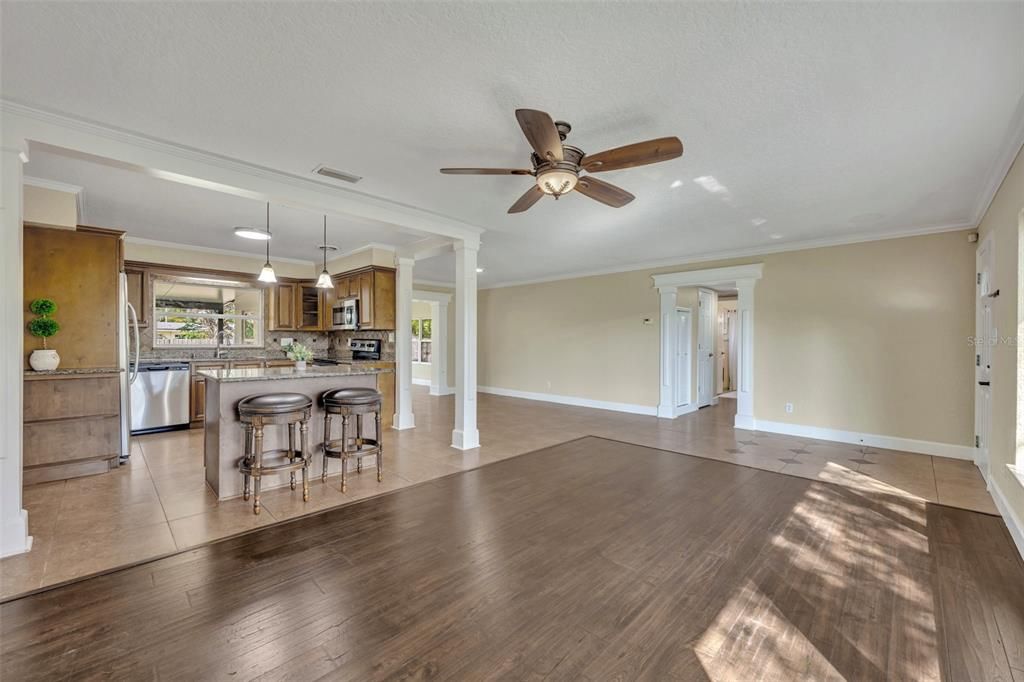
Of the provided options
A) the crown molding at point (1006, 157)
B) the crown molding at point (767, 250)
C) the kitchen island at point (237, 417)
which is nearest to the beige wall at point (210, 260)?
the kitchen island at point (237, 417)

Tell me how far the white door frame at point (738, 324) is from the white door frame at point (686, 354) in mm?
171

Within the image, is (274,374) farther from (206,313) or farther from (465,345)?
(206,313)

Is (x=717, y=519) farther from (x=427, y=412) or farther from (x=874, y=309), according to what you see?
(x=427, y=412)

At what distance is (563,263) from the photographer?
283 inches

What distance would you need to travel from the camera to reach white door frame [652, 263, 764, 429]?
598 centimetres

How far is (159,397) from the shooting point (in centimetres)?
546

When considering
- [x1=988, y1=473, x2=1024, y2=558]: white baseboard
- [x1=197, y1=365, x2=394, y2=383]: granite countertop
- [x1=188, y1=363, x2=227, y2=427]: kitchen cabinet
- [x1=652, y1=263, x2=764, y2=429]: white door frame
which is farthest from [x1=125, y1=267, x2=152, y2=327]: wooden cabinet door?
[x1=988, y1=473, x2=1024, y2=558]: white baseboard

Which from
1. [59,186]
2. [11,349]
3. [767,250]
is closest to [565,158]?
[11,349]

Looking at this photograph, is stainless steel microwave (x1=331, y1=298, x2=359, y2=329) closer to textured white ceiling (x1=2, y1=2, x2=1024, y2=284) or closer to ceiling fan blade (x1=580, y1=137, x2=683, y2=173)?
textured white ceiling (x1=2, y1=2, x2=1024, y2=284)

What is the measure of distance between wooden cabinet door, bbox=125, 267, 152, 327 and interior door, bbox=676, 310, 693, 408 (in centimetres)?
778

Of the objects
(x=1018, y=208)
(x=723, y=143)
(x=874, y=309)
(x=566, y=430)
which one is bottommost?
(x=566, y=430)

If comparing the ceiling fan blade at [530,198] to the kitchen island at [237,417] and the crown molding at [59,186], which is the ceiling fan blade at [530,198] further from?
the crown molding at [59,186]

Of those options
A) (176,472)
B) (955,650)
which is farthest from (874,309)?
(176,472)

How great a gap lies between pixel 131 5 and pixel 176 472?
12.3ft
